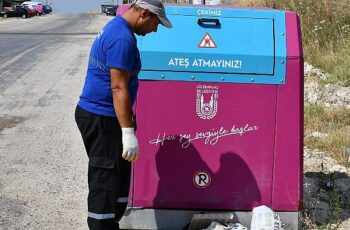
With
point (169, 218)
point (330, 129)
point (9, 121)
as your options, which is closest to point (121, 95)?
point (169, 218)

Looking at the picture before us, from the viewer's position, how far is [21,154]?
5.91m

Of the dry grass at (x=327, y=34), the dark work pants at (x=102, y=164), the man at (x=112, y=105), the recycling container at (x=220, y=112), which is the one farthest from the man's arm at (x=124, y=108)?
the dry grass at (x=327, y=34)

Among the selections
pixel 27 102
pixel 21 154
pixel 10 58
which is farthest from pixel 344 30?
pixel 10 58

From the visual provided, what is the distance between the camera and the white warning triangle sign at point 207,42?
3516 millimetres

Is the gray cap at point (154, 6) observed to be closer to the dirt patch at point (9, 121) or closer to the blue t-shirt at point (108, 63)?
the blue t-shirt at point (108, 63)

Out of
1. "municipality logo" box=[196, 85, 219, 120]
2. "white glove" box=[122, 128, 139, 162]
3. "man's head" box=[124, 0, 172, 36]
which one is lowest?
"white glove" box=[122, 128, 139, 162]

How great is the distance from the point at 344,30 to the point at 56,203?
7318 mm

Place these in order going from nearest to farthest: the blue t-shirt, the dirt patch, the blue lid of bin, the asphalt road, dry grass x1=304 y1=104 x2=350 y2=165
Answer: the blue t-shirt, the blue lid of bin, the asphalt road, dry grass x1=304 y1=104 x2=350 y2=165, the dirt patch

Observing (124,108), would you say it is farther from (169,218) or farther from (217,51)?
(169,218)

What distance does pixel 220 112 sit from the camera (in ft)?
11.7

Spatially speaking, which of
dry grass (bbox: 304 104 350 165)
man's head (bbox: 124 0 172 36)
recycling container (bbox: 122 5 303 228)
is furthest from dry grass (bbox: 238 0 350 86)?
man's head (bbox: 124 0 172 36)

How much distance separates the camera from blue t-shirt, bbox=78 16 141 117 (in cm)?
293

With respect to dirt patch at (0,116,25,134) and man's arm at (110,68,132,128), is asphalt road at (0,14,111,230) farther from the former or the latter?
man's arm at (110,68,132,128)

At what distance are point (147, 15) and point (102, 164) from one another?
93cm
